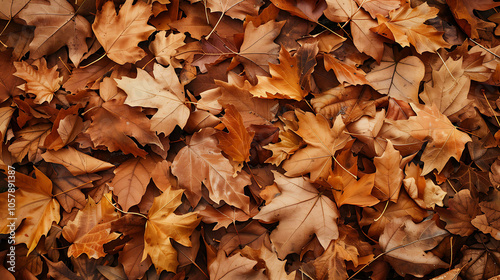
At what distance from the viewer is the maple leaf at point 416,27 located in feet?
3.74

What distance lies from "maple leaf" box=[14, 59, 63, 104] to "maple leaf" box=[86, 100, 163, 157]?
0.70ft

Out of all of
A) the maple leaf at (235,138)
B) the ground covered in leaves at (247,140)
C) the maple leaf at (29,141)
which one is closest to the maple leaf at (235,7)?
the ground covered in leaves at (247,140)

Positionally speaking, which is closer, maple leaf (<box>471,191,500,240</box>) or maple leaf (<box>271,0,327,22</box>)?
maple leaf (<box>471,191,500,240</box>)

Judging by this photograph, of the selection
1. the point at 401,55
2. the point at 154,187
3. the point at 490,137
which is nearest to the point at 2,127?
the point at 154,187

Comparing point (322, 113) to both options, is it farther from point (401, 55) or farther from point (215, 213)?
point (215, 213)

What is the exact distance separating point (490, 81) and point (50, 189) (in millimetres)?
1673

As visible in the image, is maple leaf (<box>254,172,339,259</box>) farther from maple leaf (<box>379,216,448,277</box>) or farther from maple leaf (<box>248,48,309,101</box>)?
maple leaf (<box>248,48,309,101</box>)

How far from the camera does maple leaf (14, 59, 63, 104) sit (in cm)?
113

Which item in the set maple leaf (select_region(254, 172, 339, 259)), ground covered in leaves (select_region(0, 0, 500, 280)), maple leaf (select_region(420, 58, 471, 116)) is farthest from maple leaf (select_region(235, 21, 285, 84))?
maple leaf (select_region(420, 58, 471, 116))

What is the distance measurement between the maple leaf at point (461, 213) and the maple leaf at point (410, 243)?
0.05 meters

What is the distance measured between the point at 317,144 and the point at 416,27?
0.58 m

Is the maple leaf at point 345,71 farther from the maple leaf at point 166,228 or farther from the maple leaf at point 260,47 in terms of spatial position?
the maple leaf at point 166,228

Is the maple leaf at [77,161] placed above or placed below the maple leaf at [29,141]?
below

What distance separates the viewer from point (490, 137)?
3.86 feet
